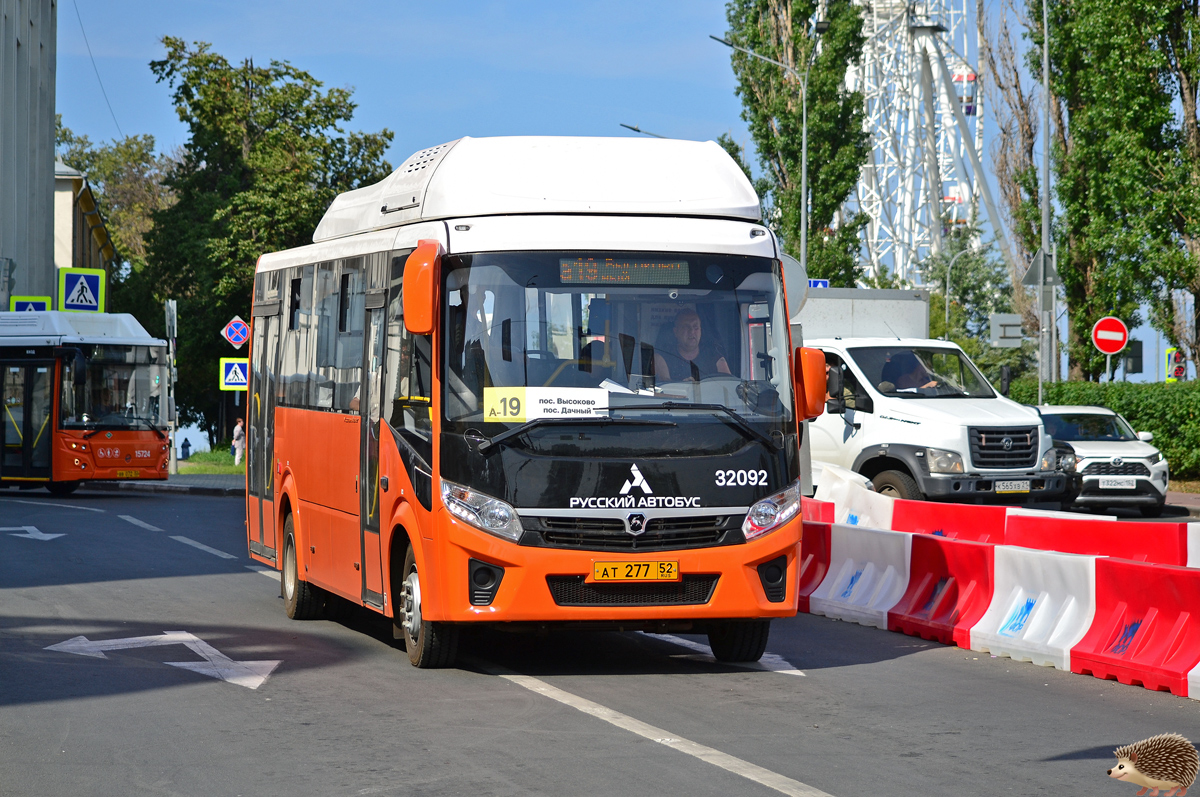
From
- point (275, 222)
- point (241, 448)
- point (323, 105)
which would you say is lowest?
point (241, 448)

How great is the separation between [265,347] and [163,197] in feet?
250

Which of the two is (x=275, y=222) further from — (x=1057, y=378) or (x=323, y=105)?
(x=1057, y=378)

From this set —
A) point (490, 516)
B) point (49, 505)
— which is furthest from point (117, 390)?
point (490, 516)

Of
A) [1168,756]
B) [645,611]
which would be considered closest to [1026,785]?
[1168,756]

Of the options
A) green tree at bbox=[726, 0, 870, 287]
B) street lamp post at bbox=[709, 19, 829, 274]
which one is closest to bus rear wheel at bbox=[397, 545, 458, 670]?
street lamp post at bbox=[709, 19, 829, 274]

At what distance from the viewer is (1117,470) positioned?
948 inches

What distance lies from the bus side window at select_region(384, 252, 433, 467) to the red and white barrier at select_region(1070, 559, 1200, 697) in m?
4.01

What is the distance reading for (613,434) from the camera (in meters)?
8.97

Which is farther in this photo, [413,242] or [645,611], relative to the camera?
[413,242]

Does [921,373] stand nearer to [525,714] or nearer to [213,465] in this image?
Result: [525,714]

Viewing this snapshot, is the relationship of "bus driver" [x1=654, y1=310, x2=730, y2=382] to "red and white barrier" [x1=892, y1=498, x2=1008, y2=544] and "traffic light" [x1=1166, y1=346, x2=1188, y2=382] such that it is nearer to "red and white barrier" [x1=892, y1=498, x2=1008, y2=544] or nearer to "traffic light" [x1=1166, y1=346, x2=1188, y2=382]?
"red and white barrier" [x1=892, y1=498, x2=1008, y2=544]

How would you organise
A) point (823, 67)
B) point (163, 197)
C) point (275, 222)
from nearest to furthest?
point (823, 67) → point (275, 222) → point (163, 197)

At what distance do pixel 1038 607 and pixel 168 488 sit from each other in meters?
24.5

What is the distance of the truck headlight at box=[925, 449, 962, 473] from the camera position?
1809cm
